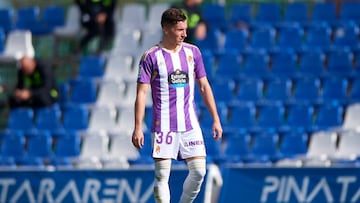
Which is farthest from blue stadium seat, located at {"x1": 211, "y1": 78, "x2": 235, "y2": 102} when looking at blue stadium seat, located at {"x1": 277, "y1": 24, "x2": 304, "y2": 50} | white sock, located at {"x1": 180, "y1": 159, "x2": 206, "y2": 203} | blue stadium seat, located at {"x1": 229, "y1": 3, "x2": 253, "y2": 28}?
white sock, located at {"x1": 180, "y1": 159, "x2": 206, "y2": 203}

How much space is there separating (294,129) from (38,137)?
371 cm

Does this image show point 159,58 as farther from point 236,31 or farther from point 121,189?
point 236,31

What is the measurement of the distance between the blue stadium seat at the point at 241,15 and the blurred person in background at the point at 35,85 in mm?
2981

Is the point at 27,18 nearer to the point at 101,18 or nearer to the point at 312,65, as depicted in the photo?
the point at 101,18

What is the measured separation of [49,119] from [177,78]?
6.31 m

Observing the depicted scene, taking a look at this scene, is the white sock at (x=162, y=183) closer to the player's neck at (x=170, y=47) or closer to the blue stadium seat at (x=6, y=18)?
the player's neck at (x=170, y=47)

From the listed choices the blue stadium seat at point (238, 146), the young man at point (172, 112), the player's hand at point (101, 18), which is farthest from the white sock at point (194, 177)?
the player's hand at point (101, 18)

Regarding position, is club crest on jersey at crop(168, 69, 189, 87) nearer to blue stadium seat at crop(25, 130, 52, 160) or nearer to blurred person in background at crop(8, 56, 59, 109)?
blue stadium seat at crop(25, 130, 52, 160)

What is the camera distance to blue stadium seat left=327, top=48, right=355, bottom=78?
589 inches

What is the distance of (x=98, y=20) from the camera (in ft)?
54.4

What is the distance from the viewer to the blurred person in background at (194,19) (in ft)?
50.8

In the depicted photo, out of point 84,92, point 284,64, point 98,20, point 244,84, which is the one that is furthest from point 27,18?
point 284,64

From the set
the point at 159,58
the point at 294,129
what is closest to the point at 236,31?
the point at 294,129

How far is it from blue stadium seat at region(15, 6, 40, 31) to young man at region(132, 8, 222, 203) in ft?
27.6
